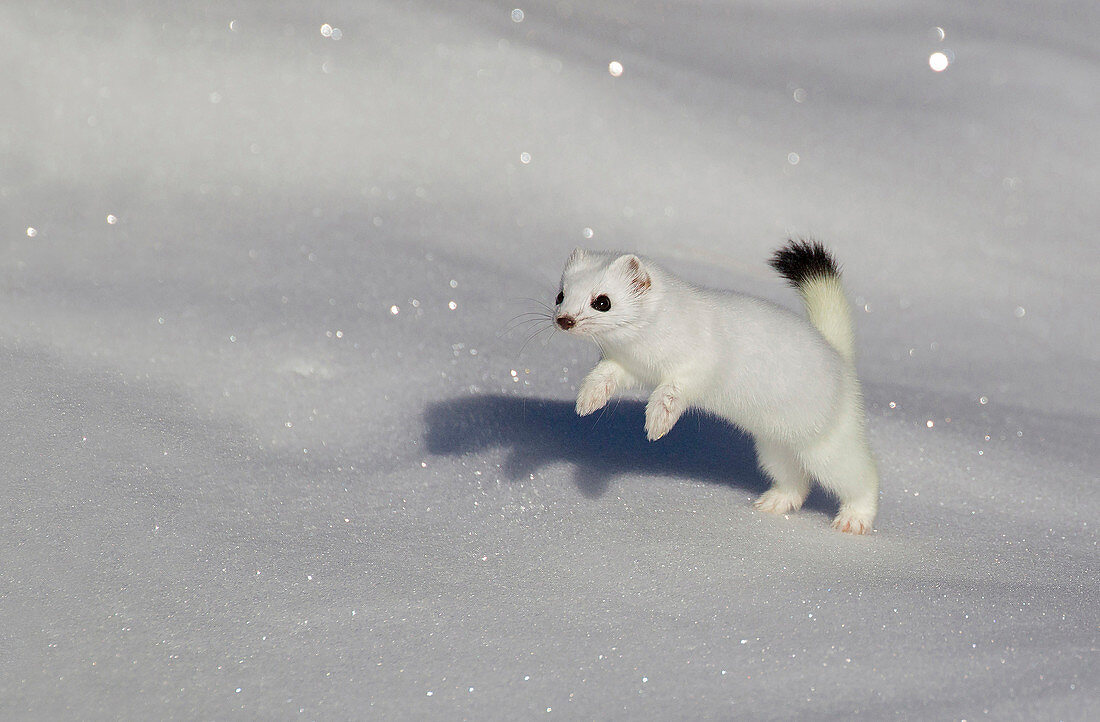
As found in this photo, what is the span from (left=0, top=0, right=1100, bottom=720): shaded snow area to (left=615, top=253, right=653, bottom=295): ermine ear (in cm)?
42

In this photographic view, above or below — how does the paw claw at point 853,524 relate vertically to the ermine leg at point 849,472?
below

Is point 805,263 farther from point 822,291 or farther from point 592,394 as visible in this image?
point 592,394

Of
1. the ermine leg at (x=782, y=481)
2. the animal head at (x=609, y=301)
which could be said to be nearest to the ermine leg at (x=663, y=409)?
the animal head at (x=609, y=301)

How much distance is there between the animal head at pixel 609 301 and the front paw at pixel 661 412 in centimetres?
13

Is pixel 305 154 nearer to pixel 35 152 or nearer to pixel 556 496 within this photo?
pixel 35 152

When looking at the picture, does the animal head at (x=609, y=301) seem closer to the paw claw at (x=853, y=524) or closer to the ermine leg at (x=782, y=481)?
the ermine leg at (x=782, y=481)

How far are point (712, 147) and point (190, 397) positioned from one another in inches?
71.0

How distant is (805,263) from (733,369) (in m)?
0.33

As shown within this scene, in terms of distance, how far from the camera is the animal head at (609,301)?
183 cm

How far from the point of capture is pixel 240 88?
329 cm

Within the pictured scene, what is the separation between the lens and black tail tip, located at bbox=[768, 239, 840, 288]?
209 cm

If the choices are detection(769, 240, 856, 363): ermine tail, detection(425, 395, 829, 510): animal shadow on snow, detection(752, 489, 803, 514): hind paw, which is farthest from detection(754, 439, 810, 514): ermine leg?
detection(769, 240, 856, 363): ermine tail

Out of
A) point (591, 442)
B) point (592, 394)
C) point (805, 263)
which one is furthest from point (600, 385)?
point (805, 263)

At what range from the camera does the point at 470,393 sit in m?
2.36
